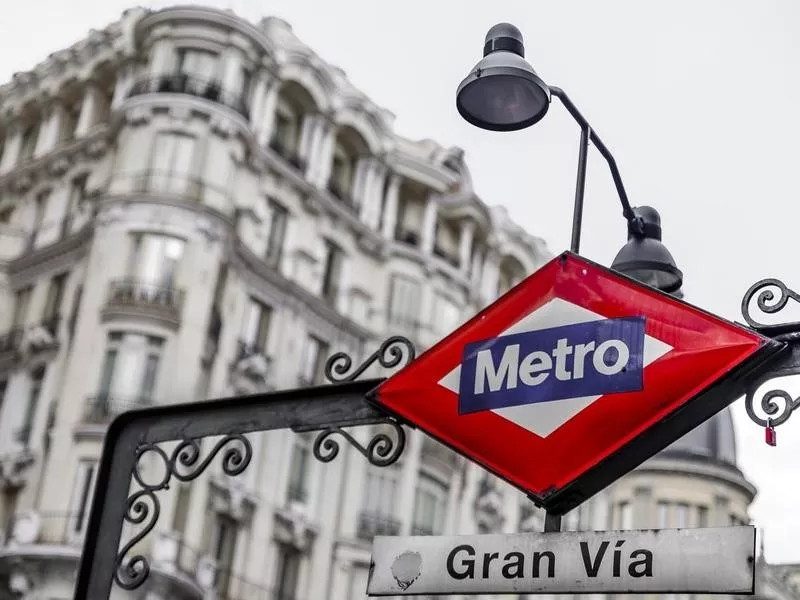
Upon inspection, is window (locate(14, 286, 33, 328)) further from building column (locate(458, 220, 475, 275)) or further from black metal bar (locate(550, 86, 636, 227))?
black metal bar (locate(550, 86, 636, 227))

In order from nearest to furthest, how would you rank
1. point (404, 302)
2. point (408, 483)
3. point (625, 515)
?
point (408, 483), point (404, 302), point (625, 515)

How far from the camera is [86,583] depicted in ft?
19.9

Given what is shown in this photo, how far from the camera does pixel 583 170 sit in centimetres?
712

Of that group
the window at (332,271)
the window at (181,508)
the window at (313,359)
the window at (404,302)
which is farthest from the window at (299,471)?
the window at (404,302)

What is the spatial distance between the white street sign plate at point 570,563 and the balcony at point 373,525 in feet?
93.5

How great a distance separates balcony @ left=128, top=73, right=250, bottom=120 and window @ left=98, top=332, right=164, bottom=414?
20.5 feet

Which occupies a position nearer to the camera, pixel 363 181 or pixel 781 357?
pixel 781 357

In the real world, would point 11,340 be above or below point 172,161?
below

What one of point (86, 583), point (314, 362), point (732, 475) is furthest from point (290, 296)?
point (86, 583)

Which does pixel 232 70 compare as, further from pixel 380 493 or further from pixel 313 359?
pixel 380 493

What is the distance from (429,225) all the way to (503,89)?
30427 mm

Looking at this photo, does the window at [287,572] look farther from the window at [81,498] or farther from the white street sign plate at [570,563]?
the white street sign plate at [570,563]

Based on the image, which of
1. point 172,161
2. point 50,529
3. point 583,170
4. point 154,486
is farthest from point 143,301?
point 154,486

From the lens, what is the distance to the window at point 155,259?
29.8 m
